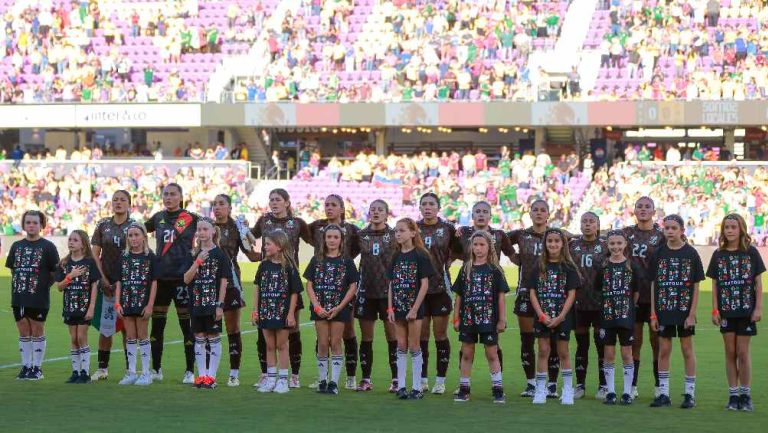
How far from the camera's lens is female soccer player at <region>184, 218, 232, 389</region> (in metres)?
13.8

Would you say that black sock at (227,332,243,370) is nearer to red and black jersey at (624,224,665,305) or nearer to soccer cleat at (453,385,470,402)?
soccer cleat at (453,385,470,402)

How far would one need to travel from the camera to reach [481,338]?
13117 mm

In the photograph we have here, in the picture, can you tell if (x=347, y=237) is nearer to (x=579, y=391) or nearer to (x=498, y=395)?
(x=498, y=395)

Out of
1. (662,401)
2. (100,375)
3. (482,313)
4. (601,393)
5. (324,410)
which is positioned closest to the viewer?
(324,410)

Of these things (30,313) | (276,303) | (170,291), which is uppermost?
(170,291)

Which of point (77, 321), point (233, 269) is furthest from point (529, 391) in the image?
point (77, 321)

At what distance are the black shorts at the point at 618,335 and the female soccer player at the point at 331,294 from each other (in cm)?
237

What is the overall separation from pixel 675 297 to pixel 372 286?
295 cm

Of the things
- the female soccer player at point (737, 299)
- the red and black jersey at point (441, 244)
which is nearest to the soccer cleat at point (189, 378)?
the red and black jersey at point (441, 244)

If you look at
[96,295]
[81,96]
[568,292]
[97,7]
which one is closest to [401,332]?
[568,292]

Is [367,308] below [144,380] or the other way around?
the other way around

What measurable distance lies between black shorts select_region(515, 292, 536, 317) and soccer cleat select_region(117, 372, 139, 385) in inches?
151

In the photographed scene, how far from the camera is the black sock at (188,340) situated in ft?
46.9

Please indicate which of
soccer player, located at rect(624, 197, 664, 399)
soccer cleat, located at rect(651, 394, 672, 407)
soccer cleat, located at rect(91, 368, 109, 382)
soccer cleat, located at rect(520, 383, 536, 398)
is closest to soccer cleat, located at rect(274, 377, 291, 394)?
soccer cleat, located at rect(91, 368, 109, 382)
